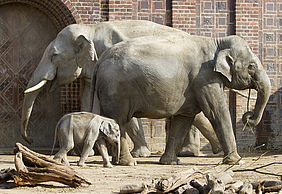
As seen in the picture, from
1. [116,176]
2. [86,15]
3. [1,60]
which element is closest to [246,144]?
[86,15]

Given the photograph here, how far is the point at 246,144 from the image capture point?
14406mm

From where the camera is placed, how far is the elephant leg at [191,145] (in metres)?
12.9

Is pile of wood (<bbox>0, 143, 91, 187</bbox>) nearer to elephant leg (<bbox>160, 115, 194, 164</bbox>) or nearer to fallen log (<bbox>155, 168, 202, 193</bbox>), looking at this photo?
fallen log (<bbox>155, 168, 202, 193</bbox>)

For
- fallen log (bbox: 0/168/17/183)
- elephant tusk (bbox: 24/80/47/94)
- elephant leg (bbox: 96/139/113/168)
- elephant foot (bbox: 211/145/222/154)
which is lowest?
elephant foot (bbox: 211/145/222/154)

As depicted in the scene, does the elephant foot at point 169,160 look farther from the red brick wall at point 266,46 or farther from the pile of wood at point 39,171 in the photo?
the red brick wall at point 266,46

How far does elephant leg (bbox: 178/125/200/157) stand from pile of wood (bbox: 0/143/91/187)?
534cm

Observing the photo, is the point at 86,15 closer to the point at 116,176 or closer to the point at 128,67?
the point at 128,67

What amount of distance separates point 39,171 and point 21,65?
7.03 m

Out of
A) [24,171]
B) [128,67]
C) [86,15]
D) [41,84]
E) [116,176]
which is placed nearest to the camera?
[24,171]

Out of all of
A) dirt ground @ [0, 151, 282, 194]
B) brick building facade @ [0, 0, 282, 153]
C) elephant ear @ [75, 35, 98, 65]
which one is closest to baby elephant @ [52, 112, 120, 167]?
dirt ground @ [0, 151, 282, 194]

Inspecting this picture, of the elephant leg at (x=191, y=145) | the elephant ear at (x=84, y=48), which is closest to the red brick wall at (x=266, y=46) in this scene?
the elephant leg at (x=191, y=145)

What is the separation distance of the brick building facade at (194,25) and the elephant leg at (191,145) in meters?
1.15

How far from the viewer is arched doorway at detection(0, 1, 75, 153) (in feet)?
47.1

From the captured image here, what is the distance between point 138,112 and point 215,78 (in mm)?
1224
